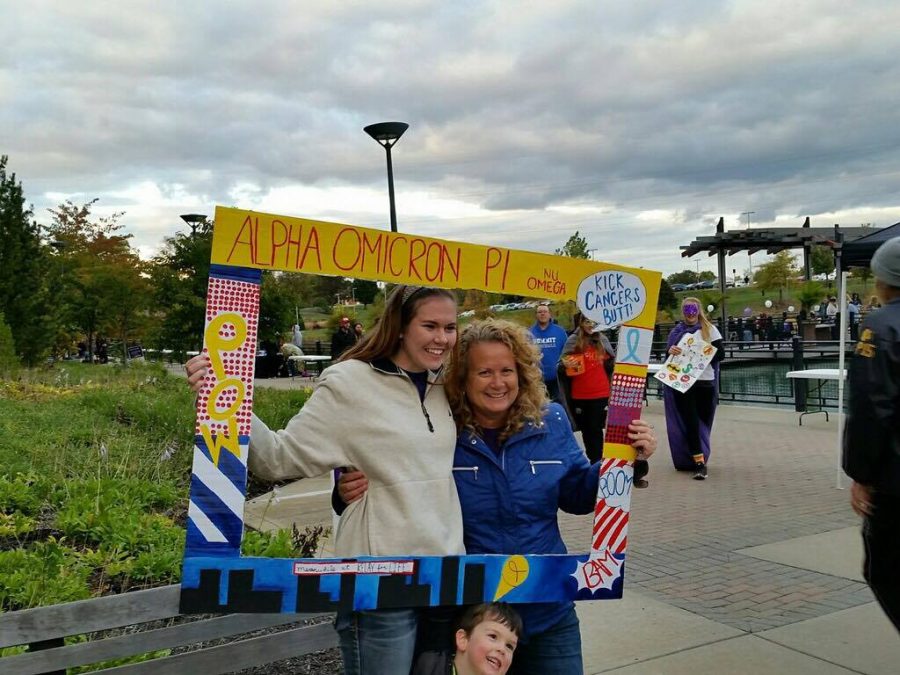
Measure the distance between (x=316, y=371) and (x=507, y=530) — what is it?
28.1 meters

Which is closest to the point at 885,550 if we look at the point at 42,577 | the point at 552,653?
the point at 552,653

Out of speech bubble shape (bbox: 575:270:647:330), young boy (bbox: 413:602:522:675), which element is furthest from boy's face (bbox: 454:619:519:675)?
speech bubble shape (bbox: 575:270:647:330)

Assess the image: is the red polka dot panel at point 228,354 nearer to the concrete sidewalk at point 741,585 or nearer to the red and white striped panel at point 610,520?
the red and white striped panel at point 610,520

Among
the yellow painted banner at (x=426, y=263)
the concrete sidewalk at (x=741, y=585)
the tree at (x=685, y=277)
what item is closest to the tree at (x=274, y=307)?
the concrete sidewalk at (x=741, y=585)

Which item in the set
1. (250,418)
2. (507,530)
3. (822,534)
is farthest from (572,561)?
(822,534)

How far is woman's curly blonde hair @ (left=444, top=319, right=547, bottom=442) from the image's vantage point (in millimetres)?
2539

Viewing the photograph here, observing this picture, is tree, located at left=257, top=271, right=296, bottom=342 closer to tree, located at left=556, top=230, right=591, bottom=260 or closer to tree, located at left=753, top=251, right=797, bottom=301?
tree, located at left=556, top=230, right=591, bottom=260

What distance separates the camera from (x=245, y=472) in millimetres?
2322

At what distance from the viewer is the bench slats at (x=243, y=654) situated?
331 cm

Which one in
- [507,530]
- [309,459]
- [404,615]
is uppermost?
[309,459]

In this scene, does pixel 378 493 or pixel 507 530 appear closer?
pixel 378 493

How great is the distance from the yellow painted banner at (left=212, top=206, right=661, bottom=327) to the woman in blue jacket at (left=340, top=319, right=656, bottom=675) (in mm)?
188

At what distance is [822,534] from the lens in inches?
245

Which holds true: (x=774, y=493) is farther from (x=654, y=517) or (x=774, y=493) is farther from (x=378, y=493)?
(x=378, y=493)
